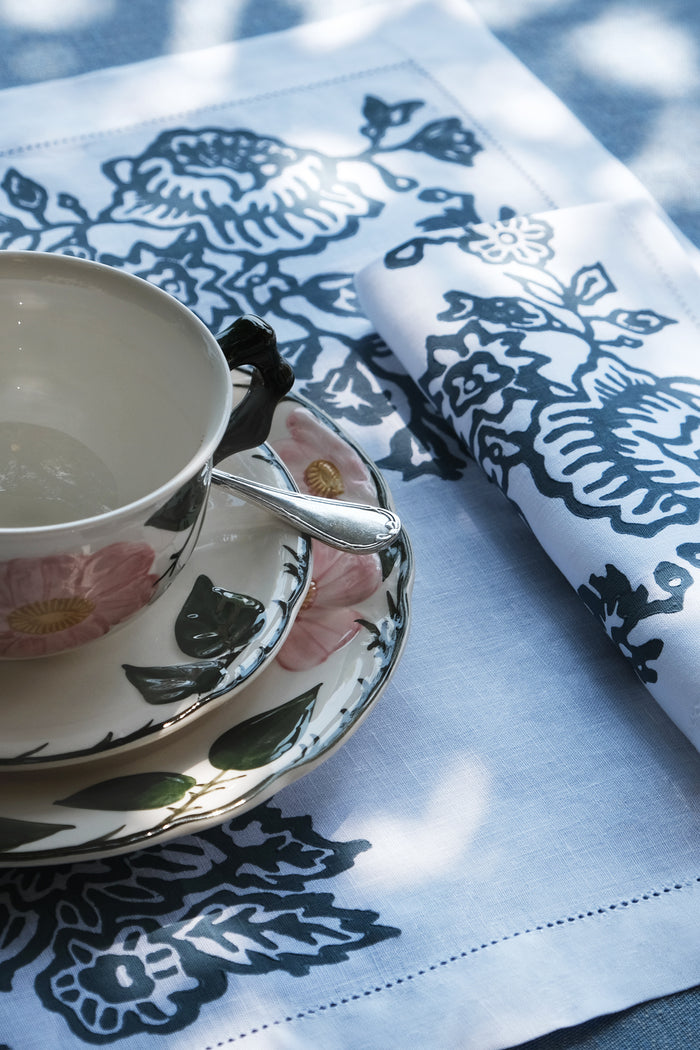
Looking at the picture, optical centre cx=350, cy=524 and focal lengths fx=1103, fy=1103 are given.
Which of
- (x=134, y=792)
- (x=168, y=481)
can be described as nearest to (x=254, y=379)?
(x=168, y=481)

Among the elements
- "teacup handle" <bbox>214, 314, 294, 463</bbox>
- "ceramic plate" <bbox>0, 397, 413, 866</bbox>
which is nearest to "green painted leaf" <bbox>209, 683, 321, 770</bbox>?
"ceramic plate" <bbox>0, 397, 413, 866</bbox>

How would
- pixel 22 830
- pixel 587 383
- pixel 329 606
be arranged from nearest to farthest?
1. pixel 22 830
2. pixel 329 606
3. pixel 587 383

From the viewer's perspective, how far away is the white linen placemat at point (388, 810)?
1.26ft

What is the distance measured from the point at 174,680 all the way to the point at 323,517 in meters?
0.10

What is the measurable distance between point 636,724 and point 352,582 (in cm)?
14

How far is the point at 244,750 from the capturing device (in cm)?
40

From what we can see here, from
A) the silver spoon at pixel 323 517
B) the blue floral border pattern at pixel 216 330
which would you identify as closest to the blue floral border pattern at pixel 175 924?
the blue floral border pattern at pixel 216 330

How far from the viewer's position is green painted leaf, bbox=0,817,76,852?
36 centimetres

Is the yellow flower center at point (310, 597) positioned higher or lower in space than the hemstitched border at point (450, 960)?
higher

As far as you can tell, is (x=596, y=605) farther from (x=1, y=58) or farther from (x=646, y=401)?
(x=1, y=58)

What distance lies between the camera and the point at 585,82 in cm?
94

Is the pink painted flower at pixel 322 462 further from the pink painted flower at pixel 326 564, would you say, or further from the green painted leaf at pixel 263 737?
the green painted leaf at pixel 263 737

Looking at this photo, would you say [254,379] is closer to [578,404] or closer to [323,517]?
[323,517]

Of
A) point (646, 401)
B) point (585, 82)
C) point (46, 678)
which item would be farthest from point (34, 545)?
point (585, 82)
